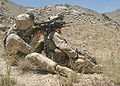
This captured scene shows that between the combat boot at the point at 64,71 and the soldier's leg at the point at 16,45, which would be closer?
the combat boot at the point at 64,71

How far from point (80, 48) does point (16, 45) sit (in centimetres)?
740

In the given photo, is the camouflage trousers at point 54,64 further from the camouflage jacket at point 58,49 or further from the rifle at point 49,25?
the rifle at point 49,25

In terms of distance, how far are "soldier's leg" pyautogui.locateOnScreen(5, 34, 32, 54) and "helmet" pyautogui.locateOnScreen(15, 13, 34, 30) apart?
0.79ft

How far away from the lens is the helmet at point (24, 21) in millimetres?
4965

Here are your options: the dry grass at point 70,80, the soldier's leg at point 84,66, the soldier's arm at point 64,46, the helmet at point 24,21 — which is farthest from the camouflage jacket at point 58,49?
the dry grass at point 70,80

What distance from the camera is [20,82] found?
4059mm

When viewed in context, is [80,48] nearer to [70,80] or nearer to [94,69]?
[94,69]

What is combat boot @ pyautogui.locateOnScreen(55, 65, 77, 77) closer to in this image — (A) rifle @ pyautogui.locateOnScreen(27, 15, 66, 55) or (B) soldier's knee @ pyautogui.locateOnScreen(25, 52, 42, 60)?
(B) soldier's knee @ pyautogui.locateOnScreen(25, 52, 42, 60)

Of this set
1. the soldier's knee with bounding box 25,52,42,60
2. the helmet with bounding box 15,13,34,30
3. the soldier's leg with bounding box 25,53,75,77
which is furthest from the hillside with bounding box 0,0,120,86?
the helmet with bounding box 15,13,34,30

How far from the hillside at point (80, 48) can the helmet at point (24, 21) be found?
0.53 m

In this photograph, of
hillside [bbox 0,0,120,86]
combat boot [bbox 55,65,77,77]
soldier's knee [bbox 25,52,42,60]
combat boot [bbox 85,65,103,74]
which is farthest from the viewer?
combat boot [bbox 85,65,103,74]

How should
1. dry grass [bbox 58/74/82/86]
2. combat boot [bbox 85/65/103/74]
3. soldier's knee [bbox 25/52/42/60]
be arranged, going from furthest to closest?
1. combat boot [bbox 85/65/103/74]
2. soldier's knee [bbox 25/52/42/60]
3. dry grass [bbox 58/74/82/86]

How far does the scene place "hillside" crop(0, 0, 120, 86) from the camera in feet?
13.3

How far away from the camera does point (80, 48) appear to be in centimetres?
1212
